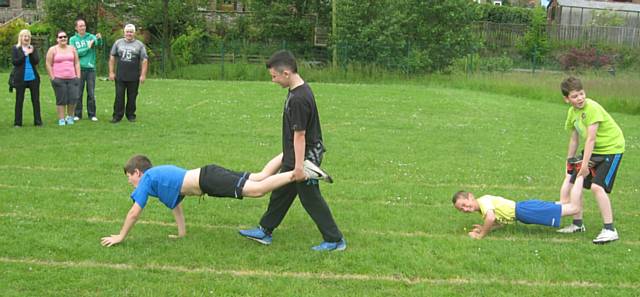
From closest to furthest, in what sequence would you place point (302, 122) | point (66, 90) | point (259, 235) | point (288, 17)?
point (302, 122)
point (259, 235)
point (66, 90)
point (288, 17)

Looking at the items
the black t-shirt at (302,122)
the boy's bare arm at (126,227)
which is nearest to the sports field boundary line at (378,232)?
the boy's bare arm at (126,227)

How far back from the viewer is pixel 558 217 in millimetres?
7547

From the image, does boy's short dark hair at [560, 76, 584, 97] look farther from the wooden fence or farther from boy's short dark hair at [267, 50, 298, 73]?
the wooden fence

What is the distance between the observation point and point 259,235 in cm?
707

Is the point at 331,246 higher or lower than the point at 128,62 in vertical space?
lower

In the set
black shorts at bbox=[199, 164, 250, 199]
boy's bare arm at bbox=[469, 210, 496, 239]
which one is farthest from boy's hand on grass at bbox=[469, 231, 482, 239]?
black shorts at bbox=[199, 164, 250, 199]

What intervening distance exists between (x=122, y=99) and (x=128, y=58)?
Answer: 0.99 m

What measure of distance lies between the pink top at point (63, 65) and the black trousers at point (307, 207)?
8.68m

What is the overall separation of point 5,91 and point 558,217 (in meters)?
18.1

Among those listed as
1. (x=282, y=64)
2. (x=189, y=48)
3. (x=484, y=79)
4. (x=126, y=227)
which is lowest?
(x=126, y=227)

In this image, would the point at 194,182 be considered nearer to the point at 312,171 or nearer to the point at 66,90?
the point at 312,171

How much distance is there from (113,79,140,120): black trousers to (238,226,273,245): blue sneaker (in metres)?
8.72

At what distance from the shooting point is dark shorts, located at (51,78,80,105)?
14156 millimetres

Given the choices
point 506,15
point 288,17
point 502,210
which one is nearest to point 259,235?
point 502,210
